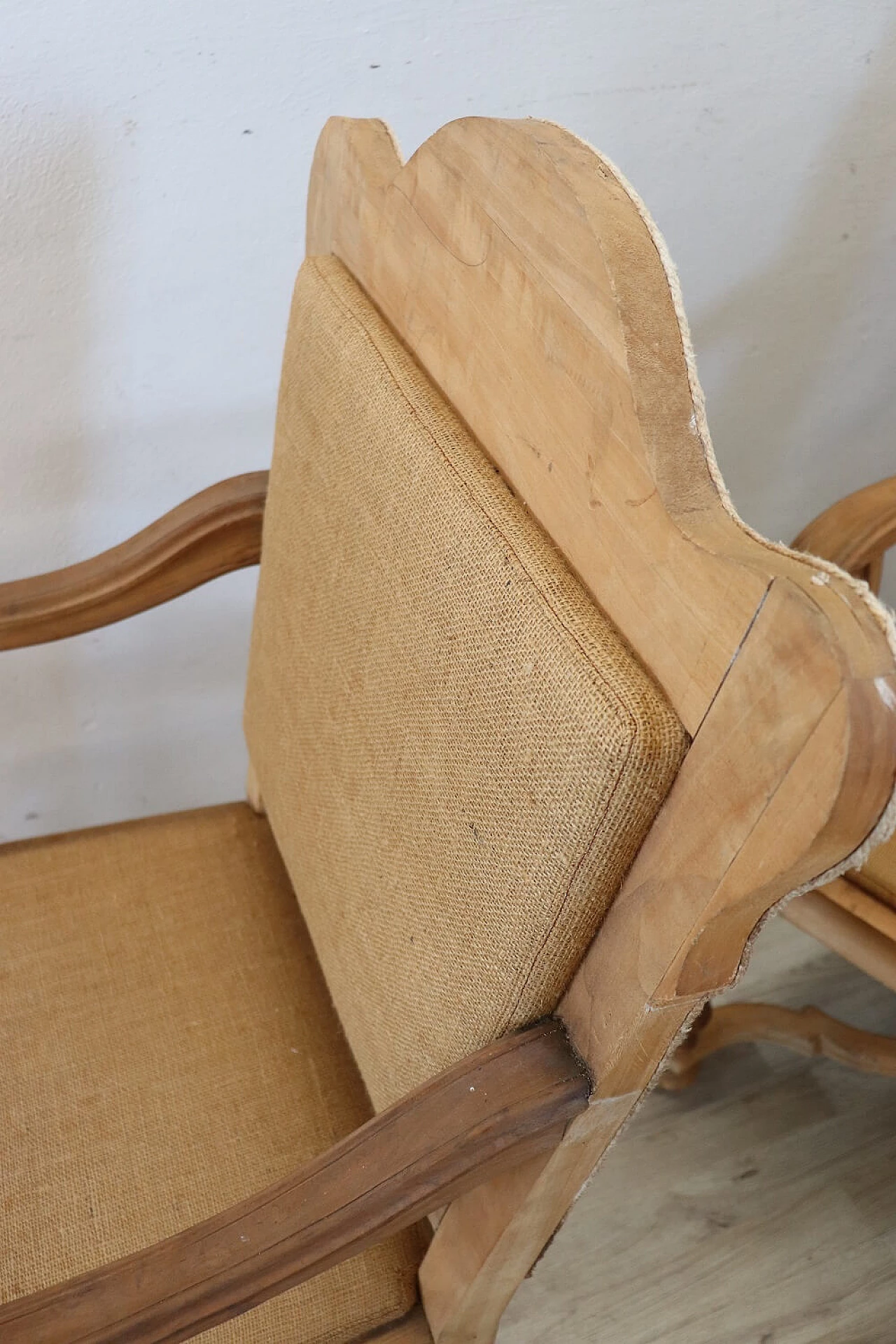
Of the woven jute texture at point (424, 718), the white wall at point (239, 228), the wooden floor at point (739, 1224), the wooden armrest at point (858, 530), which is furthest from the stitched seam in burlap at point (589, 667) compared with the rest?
the wooden floor at point (739, 1224)

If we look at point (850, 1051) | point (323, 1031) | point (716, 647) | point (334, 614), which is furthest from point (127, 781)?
point (716, 647)

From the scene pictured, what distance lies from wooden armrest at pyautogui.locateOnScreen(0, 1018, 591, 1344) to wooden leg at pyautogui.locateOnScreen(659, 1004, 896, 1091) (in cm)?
66

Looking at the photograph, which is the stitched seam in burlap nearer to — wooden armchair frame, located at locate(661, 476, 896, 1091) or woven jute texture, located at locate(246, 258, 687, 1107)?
woven jute texture, located at locate(246, 258, 687, 1107)

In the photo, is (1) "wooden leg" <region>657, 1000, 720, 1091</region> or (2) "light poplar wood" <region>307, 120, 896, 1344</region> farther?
(1) "wooden leg" <region>657, 1000, 720, 1091</region>

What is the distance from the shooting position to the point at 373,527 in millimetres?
566

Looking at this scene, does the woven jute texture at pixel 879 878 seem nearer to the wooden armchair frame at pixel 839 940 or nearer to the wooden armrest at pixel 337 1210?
the wooden armchair frame at pixel 839 940

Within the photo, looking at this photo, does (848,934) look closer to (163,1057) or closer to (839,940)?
(839,940)

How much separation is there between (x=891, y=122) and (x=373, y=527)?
0.71 m

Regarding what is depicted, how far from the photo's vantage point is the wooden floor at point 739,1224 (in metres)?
0.99

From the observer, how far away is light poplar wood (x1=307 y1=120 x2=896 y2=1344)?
32 centimetres

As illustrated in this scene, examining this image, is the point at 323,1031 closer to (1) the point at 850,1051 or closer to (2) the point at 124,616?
(2) the point at 124,616

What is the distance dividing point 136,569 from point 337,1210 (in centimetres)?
46

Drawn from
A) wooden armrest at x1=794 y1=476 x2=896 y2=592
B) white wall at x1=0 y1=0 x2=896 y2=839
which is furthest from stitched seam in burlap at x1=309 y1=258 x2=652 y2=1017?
wooden armrest at x1=794 y1=476 x2=896 y2=592

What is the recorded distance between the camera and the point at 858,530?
90 centimetres
